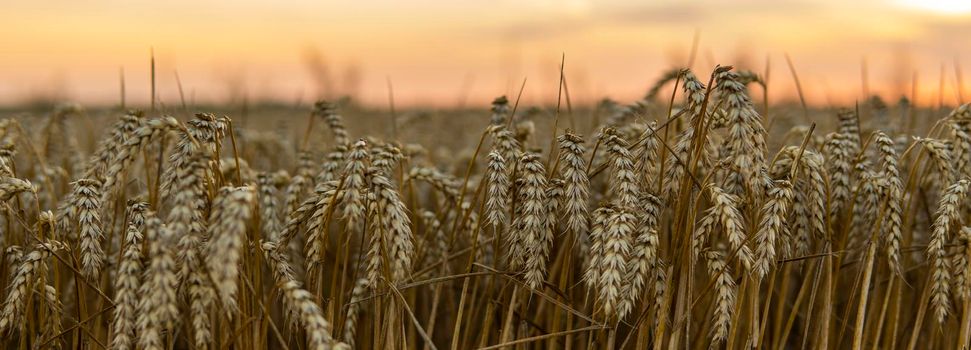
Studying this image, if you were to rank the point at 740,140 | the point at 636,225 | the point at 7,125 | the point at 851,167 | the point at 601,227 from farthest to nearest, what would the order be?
1. the point at 7,125
2. the point at 851,167
3. the point at 636,225
4. the point at 601,227
5. the point at 740,140

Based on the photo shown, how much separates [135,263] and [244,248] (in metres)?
0.38

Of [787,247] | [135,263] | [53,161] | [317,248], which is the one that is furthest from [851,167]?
[53,161]

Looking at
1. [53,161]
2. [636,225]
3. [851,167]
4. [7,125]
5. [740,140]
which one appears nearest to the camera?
[740,140]

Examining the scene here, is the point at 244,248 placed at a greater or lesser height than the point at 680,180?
lesser

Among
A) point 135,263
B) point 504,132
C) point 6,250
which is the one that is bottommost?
point 6,250

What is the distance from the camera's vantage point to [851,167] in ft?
9.66

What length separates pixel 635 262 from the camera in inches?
84.7

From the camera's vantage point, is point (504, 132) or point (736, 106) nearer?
point (736, 106)

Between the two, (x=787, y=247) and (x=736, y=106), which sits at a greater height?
(x=736, y=106)

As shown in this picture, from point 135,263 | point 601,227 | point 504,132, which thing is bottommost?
point 135,263

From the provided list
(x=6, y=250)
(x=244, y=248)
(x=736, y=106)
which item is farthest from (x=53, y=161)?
(x=736, y=106)

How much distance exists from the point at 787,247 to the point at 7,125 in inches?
116

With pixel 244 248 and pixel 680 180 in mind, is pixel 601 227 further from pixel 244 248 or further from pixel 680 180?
pixel 244 248

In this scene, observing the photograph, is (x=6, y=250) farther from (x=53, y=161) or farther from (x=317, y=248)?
(x=53, y=161)
